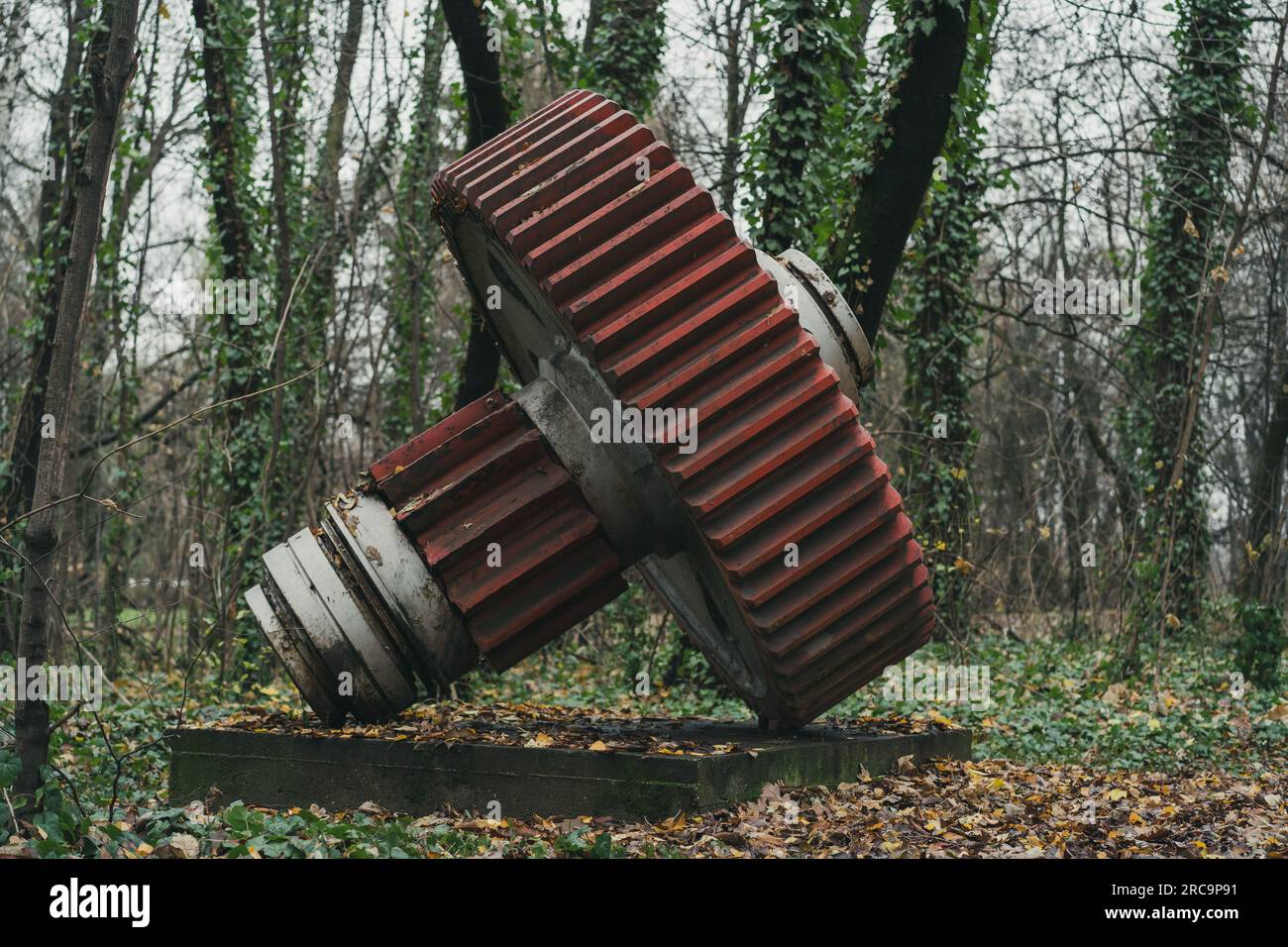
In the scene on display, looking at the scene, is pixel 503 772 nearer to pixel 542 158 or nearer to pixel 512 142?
pixel 542 158

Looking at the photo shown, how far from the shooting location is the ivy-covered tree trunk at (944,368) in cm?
1276

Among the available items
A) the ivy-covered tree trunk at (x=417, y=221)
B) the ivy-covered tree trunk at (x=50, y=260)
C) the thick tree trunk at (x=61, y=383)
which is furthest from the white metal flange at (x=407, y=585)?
the ivy-covered tree trunk at (x=417, y=221)

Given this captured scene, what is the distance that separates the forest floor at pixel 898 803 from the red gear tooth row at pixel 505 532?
3.01ft

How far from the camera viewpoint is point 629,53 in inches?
466

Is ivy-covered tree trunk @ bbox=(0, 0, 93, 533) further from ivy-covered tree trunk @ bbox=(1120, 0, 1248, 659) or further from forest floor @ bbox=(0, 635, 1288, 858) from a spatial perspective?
ivy-covered tree trunk @ bbox=(1120, 0, 1248, 659)

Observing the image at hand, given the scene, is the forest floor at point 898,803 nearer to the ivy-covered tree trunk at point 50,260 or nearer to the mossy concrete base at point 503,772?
the mossy concrete base at point 503,772

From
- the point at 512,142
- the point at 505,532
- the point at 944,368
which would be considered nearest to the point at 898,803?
the point at 505,532

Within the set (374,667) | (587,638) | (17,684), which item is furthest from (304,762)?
(587,638)

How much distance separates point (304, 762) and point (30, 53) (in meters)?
9.64

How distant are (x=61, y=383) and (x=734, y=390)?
2.47 m

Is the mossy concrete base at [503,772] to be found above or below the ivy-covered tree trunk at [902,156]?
below

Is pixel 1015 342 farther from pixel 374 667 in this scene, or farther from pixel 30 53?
pixel 374 667
